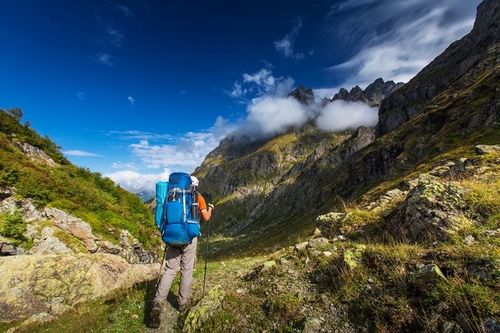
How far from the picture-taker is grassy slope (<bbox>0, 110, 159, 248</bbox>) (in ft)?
57.7

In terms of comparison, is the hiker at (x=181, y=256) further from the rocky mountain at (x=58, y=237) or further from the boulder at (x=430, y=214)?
the boulder at (x=430, y=214)

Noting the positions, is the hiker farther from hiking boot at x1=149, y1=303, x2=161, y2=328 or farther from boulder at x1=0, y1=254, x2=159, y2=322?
boulder at x1=0, y1=254, x2=159, y2=322

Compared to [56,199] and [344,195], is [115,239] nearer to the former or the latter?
[56,199]

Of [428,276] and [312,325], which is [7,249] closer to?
[312,325]

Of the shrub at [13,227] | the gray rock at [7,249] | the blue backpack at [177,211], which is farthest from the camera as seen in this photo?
the shrub at [13,227]

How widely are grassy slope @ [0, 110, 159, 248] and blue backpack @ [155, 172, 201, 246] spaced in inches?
427

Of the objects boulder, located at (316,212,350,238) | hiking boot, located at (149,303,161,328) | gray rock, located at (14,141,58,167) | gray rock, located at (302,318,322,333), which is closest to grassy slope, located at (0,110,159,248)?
gray rock, located at (14,141,58,167)

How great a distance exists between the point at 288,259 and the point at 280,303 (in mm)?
3681

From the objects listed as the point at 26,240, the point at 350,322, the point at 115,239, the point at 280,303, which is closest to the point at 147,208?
the point at 115,239

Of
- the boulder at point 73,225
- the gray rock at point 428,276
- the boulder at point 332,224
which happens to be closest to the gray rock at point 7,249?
the boulder at point 73,225

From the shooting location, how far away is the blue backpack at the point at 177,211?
9.57m

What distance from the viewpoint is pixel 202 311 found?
28.6 ft

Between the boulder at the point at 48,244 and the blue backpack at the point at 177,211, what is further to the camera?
the boulder at the point at 48,244

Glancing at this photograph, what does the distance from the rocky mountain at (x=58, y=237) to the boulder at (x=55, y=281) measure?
0.03 meters
